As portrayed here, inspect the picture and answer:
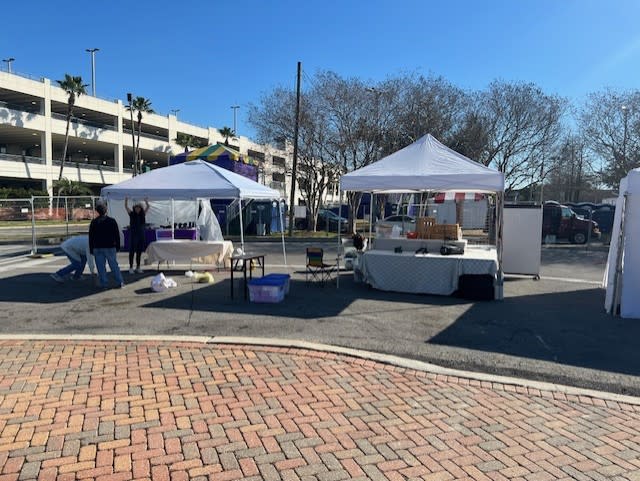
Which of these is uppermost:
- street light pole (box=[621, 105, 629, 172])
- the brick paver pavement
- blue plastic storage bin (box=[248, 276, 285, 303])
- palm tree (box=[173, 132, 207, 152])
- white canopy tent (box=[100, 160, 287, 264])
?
palm tree (box=[173, 132, 207, 152])

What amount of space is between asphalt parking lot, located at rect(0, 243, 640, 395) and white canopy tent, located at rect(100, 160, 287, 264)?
6.41ft

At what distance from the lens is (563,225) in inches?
811

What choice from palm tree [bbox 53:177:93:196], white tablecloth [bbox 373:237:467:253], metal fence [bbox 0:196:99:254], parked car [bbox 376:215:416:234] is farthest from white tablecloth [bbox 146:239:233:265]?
palm tree [bbox 53:177:93:196]

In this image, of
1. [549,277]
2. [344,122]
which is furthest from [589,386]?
[344,122]

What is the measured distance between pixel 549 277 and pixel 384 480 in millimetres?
10132

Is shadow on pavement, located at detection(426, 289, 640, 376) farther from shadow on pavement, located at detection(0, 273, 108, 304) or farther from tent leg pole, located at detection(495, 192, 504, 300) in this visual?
shadow on pavement, located at detection(0, 273, 108, 304)

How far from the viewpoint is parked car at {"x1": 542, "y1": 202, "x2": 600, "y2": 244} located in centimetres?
2041

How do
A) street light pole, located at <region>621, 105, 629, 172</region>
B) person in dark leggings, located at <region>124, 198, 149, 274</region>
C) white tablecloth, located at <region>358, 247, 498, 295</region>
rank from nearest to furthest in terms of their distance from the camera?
white tablecloth, located at <region>358, 247, 498, 295</region> < person in dark leggings, located at <region>124, 198, 149, 274</region> < street light pole, located at <region>621, 105, 629, 172</region>

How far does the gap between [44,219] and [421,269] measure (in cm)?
2277

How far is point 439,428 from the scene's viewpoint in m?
3.77

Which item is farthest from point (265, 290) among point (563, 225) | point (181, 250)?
point (563, 225)

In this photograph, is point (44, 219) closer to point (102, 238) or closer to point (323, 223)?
point (323, 223)

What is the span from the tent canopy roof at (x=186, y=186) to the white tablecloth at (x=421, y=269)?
127 inches

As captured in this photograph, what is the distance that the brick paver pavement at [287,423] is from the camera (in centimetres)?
318
